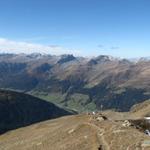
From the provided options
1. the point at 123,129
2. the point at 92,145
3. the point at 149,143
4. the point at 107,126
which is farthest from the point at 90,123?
the point at 149,143

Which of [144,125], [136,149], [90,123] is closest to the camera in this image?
[136,149]

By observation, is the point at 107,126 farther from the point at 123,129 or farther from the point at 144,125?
the point at 144,125

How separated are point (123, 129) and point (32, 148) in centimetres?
2273

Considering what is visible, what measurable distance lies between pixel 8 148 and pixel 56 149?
78.3ft

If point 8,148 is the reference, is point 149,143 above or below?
above

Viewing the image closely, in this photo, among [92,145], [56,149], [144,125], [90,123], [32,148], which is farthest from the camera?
[144,125]

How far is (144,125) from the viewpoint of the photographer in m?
104

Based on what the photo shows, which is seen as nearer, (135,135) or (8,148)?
(135,135)

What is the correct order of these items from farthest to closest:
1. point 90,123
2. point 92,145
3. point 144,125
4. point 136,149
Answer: point 144,125 → point 90,123 → point 92,145 → point 136,149

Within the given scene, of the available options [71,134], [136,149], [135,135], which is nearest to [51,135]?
[71,134]

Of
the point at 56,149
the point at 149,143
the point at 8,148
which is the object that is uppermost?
the point at 149,143

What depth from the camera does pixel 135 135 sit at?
73.2 metres

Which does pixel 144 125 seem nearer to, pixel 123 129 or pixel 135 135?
pixel 123 129

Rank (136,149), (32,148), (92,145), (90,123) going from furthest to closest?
(90,123)
(32,148)
(92,145)
(136,149)
